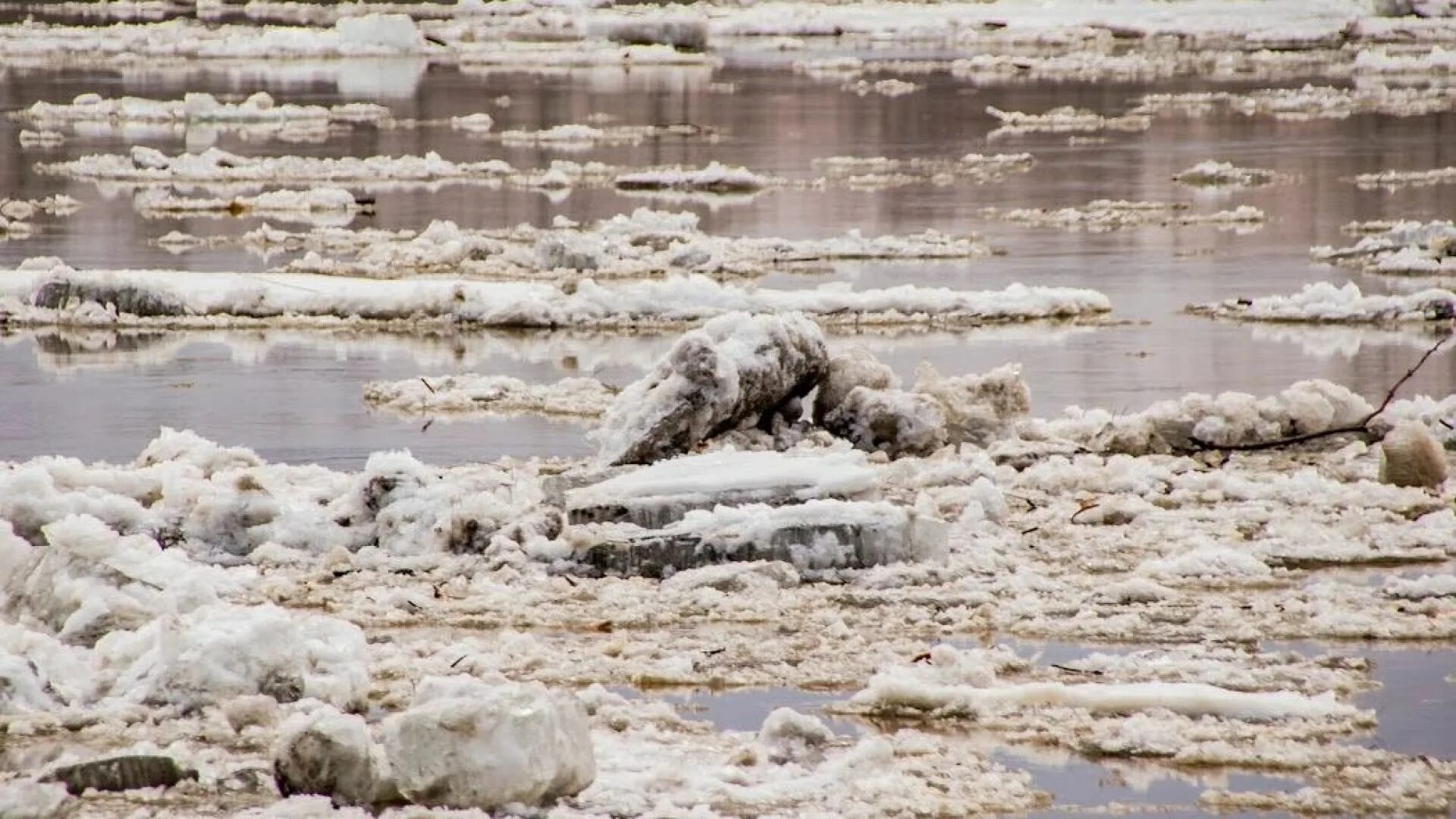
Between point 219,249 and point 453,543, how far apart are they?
478 inches

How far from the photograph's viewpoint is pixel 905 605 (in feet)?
28.8

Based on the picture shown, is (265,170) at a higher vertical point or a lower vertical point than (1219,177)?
lower

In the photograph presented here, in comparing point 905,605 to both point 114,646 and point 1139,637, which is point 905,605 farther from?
point 114,646

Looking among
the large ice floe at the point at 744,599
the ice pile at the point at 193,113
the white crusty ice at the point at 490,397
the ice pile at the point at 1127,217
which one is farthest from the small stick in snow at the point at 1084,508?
the ice pile at the point at 193,113


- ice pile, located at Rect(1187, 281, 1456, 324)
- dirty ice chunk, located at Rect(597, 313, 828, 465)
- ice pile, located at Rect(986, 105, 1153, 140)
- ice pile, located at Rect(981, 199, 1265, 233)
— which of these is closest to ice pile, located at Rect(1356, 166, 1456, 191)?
ice pile, located at Rect(981, 199, 1265, 233)

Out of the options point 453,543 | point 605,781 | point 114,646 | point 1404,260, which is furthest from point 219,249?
point 605,781

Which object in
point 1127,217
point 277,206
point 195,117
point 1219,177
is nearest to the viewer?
point 1127,217

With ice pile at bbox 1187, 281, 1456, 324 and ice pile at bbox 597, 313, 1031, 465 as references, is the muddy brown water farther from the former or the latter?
ice pile at bbox 597, 313, 1031, 465

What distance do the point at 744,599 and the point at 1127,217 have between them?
14990 millimetres

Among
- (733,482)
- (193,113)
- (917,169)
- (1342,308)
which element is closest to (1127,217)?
(917,169)

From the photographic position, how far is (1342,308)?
649 inches

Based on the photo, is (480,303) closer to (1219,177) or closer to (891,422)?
(891,422)

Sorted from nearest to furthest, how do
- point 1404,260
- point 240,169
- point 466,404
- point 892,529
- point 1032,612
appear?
1. point 1032,612
2. point 892,529
3. point 466,404
4. point 1404,260
5. point 240,169

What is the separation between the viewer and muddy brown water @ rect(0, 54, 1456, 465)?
13469 millimetres
